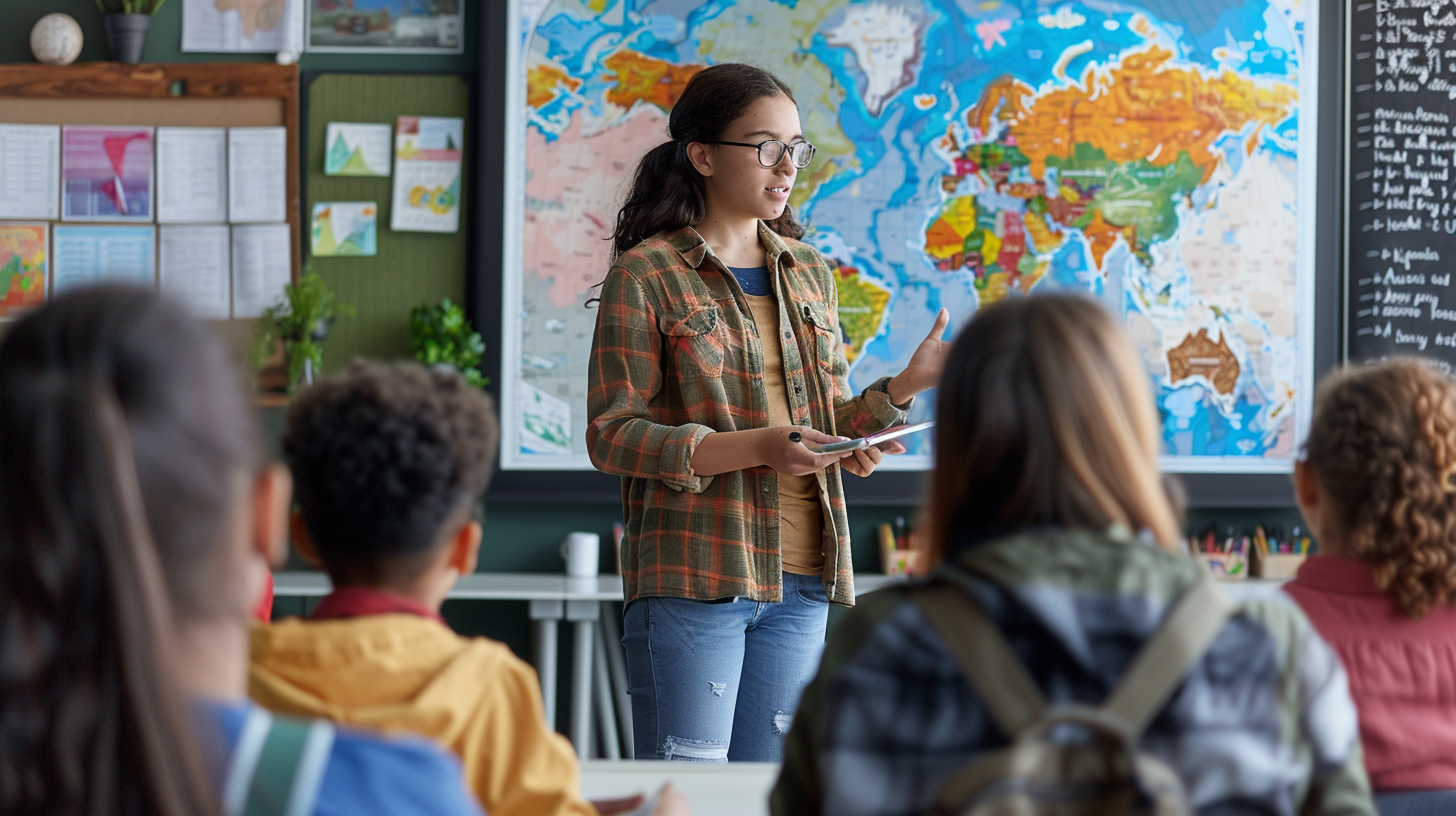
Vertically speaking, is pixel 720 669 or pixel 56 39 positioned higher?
pixel 56 39

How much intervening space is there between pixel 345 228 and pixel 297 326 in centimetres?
32

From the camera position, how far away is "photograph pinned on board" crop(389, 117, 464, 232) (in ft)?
10.4

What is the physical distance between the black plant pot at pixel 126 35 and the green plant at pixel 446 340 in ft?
3.39

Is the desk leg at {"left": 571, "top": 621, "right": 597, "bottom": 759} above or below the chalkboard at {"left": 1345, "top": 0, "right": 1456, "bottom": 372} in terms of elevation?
below

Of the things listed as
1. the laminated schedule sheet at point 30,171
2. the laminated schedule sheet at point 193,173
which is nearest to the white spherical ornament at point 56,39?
the laminated schedule sheet at point 30,171

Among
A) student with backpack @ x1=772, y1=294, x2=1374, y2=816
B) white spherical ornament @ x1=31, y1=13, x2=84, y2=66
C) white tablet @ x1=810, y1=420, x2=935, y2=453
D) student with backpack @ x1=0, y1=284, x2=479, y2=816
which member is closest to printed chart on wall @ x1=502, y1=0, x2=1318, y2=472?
white spherical ornament @ x1=31, y1=13, x2=84, y2=66

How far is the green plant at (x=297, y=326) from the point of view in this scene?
303 centimetres

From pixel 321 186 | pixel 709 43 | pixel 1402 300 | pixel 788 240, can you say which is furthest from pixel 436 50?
pixel 1402 300

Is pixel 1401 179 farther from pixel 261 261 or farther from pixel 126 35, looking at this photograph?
pixel 126 35

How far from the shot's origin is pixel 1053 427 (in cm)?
79

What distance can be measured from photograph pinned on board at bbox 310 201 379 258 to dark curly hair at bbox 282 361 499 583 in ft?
7.58

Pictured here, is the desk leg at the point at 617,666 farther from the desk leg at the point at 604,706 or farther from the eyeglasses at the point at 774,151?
the eyeglasses at the point at 774,151

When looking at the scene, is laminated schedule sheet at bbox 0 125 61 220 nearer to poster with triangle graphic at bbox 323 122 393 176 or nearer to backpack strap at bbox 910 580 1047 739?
poster with triangle graphic at bbox 323 122 393 176

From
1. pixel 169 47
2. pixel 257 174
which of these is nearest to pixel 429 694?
pixel 257 174
